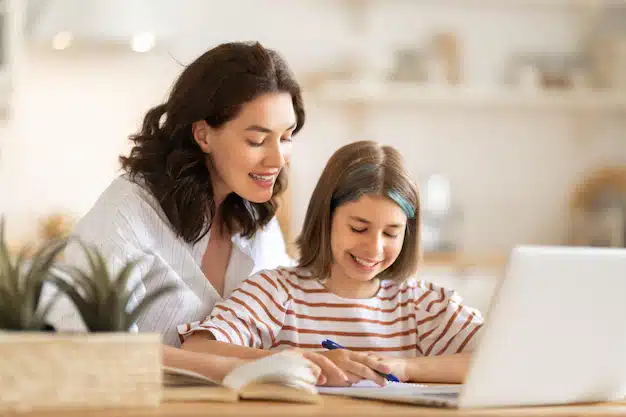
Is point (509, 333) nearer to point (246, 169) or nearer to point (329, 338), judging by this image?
point (329, 338)

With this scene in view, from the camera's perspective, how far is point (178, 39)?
4449 mm

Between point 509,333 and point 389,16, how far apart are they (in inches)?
145

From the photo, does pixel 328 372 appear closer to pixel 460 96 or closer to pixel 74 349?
pixel 74 349

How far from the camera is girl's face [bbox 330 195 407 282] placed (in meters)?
1.69

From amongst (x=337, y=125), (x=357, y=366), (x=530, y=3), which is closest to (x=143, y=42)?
(x=337, y=125)

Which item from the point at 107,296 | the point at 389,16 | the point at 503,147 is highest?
the point at 389,16

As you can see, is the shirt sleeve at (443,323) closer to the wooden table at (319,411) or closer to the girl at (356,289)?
the girl at (356,289)

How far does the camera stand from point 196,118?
1975 millimetres

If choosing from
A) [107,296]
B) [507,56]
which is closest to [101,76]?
[507,56]

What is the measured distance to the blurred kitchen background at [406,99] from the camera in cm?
427

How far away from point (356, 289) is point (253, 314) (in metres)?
0.19

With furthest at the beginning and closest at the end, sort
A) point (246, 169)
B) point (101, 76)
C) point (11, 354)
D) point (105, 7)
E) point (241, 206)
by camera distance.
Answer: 1. point (101, 76)
2. point (105, 7)
3. point (241, 206)
4. point (246, 169)
5. point (11, 354)

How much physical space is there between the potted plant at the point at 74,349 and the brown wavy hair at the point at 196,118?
81 cm

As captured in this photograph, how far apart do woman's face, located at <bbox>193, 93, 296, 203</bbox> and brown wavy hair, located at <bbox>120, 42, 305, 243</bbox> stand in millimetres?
19
